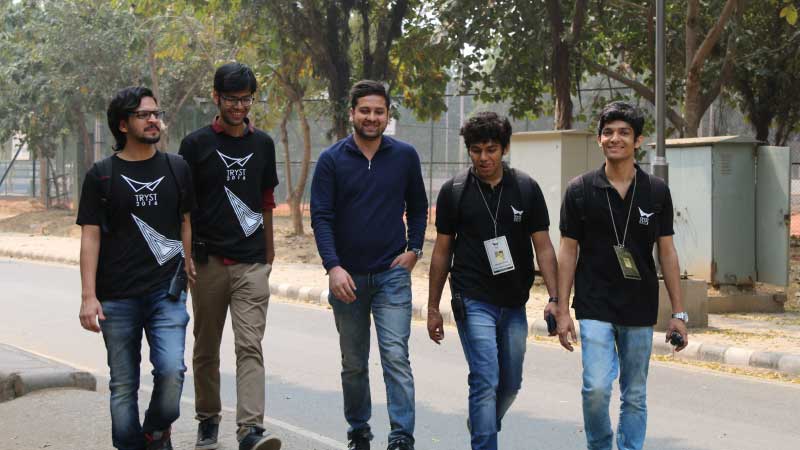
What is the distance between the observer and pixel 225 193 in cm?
560

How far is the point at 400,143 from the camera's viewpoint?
568cm

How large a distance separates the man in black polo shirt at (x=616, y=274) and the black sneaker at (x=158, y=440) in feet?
6.18

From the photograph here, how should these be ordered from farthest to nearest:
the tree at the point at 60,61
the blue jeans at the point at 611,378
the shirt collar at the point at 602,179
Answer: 1. the tree at the point at 60,61
2. the shirt collar at the point at 602,179
3. the blue jeans at the point at 611,378

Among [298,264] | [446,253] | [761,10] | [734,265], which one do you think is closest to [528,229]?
[446,253]

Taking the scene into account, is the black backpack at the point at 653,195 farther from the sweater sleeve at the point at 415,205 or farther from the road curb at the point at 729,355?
the road curb at the point at 729,355

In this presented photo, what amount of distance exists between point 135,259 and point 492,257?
1.60 m

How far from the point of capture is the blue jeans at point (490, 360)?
16.6ft

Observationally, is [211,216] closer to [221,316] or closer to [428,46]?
[221,316]

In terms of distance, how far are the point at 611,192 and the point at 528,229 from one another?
0.46m

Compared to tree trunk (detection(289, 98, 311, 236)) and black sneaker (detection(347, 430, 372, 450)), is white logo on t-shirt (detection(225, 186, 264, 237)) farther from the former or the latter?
tree trunk (detection(289, 98, 311, 236))

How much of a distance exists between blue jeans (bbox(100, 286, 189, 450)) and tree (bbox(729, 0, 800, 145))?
14.8m

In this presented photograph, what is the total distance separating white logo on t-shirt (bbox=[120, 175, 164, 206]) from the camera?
5.10 m

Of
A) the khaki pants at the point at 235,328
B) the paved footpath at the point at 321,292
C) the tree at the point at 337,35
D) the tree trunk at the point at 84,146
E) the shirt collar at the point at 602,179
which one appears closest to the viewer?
the shirt collar at the point at 602,179

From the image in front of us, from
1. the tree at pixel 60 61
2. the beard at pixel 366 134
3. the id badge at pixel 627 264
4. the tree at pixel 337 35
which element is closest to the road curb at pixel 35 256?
the tree at pixel 337 35
